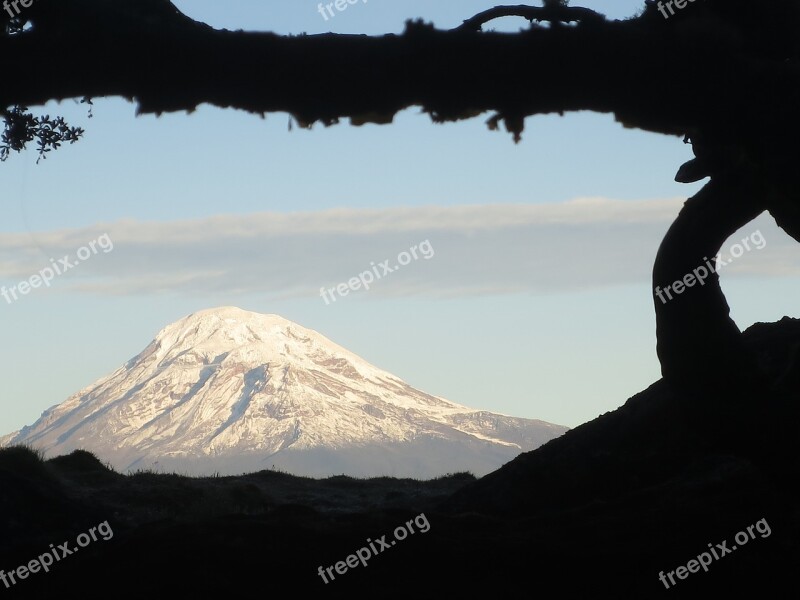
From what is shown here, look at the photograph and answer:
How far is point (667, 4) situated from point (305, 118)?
3.54 meters

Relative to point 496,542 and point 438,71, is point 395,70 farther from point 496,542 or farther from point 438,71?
point 496,542

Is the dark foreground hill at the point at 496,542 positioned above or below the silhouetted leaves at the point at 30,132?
below

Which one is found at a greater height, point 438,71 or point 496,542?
point 438,71

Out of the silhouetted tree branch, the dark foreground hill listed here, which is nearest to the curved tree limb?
the silhouetted tree branch

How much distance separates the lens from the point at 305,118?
8.64 m

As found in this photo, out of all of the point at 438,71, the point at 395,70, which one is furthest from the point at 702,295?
the point at 395,70

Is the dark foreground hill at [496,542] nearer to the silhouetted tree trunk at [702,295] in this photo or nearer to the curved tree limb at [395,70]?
the silhouetted tree trunk at [702,295]

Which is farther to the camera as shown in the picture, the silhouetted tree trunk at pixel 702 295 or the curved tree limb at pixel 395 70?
the silhouetted tree trunk at pixel 702 295

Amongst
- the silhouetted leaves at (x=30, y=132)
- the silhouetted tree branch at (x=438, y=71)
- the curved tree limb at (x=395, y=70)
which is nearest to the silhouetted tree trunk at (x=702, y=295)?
the silhouetted tree branch at (x=438, y=71)

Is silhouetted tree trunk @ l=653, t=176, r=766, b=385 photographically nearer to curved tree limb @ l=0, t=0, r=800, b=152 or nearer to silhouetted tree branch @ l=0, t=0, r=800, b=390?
silhouetted tree branch @ l=0, t=0, r=800, b=390

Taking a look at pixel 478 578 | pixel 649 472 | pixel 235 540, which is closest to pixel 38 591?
pixel 235 540

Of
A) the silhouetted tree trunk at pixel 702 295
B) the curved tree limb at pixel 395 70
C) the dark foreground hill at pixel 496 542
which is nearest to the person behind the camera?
the curved tree limb at pixel 395 70

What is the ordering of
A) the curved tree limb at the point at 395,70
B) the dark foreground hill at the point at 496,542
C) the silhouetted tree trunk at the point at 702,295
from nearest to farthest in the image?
the curved tree limb at the point at 395,70 → the silhouetted tree trunk at the point at 702,295 → the dark foreground hill at the point at 496,542

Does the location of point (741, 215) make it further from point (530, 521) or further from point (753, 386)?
point (530, 521)
